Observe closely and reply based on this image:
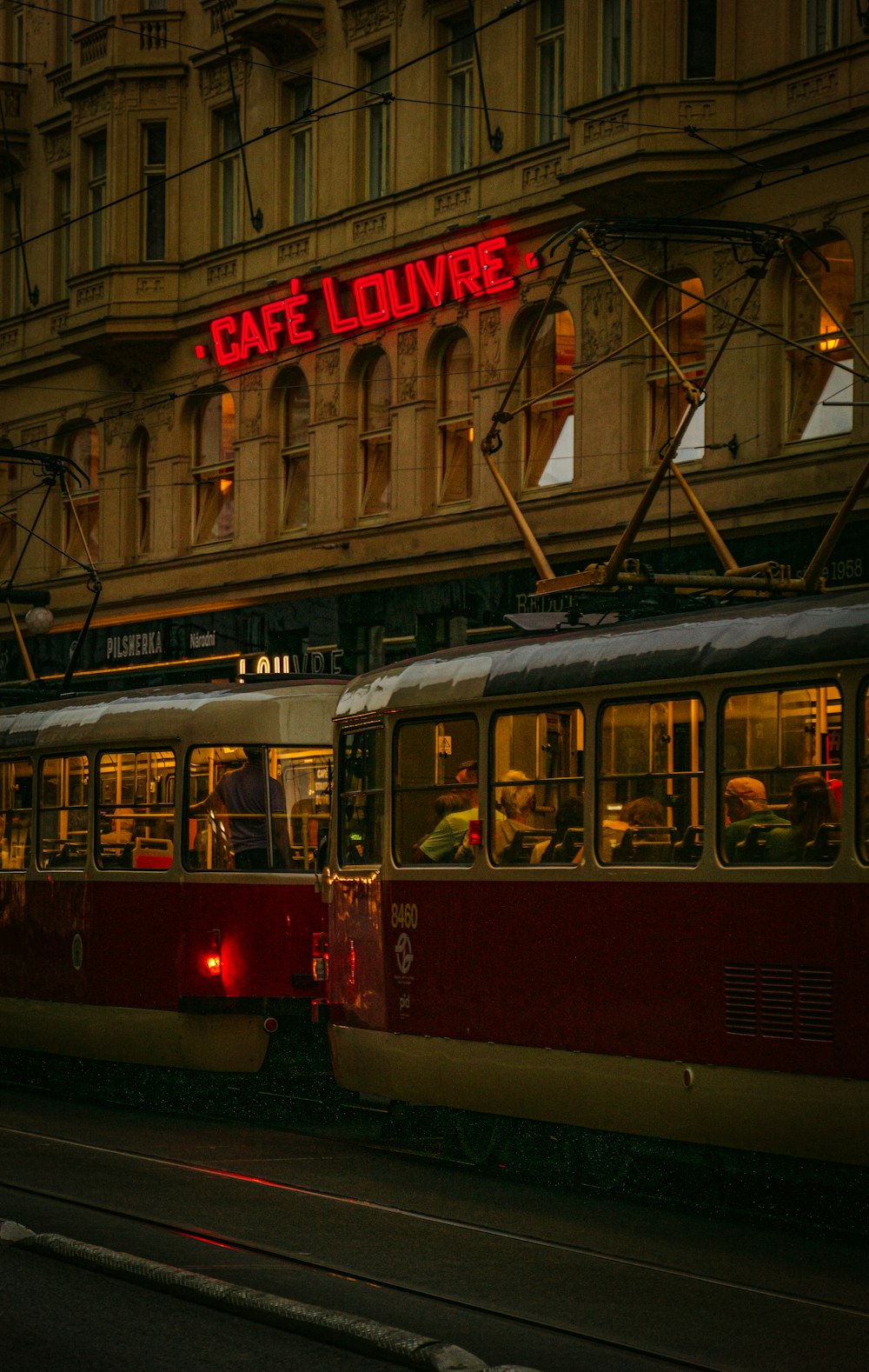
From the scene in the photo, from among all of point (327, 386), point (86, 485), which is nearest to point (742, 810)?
point (327, 386)

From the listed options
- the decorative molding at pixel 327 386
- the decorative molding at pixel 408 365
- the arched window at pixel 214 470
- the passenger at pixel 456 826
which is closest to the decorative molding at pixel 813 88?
the decorative molding at pixel 408 365

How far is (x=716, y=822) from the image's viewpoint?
10.4 m

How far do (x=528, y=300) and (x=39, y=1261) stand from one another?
17957mm

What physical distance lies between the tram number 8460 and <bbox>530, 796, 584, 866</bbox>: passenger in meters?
1.25

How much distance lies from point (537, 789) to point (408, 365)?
16536 mm

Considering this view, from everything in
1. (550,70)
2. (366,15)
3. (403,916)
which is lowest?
(403,916)

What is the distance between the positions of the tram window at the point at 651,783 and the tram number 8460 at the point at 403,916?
179 centimetres

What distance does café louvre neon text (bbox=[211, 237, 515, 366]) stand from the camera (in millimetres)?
26109

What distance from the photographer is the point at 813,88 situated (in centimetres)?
2183

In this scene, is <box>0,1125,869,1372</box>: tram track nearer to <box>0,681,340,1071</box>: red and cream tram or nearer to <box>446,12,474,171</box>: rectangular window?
<box>0,681,340,1071</box>: red and cream tram

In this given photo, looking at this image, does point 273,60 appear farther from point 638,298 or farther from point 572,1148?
point 572,1148

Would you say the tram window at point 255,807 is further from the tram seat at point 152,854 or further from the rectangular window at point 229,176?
the rectangular window at point 229,176

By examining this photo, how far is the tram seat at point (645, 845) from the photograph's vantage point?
35.3ft

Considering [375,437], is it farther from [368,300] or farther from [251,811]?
[251,811]
